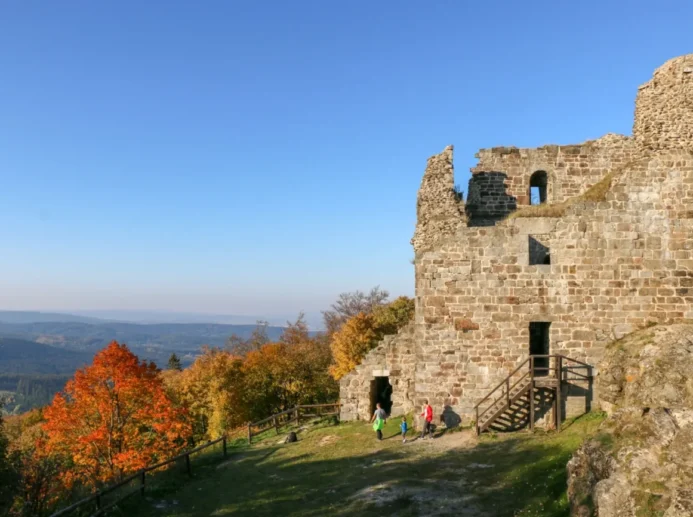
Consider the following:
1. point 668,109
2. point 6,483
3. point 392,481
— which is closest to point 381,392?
point 392,481

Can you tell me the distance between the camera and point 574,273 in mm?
16750

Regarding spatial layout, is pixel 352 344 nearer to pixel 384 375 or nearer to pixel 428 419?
pixel 384 375

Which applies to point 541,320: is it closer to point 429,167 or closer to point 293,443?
point 429,167

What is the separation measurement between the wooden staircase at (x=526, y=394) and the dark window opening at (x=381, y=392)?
7610 millimetres

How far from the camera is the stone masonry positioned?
53.9 feet

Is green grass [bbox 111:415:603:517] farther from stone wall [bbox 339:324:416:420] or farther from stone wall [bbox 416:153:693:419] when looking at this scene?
stone wall [bbox 339:324:416:420]

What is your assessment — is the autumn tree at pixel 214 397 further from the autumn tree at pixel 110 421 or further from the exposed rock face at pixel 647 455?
the exposed rock face at pixel 647 455

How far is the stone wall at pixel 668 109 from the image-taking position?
1631cm

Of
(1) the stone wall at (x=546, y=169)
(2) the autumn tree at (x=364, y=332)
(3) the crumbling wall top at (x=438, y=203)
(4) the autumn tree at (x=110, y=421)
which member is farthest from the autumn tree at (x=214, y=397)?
(1) the stone wall at (x=546, y=169)

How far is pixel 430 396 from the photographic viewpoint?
17578mm

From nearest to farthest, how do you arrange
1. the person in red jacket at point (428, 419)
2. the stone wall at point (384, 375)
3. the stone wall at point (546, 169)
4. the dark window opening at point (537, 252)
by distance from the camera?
the person in red jacket at point (428, 419), the dark window opening at point (537, 252), the stone wall at point (546, 169), the stone wall at point (384, 375)

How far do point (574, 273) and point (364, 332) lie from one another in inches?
1030

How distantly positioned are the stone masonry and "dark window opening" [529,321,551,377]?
1.75 ft

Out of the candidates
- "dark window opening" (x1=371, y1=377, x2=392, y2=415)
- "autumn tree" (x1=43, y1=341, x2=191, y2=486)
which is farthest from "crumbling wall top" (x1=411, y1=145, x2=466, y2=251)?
"autumn tree" (x1=43, y1=341, x2=191, y2=486)
